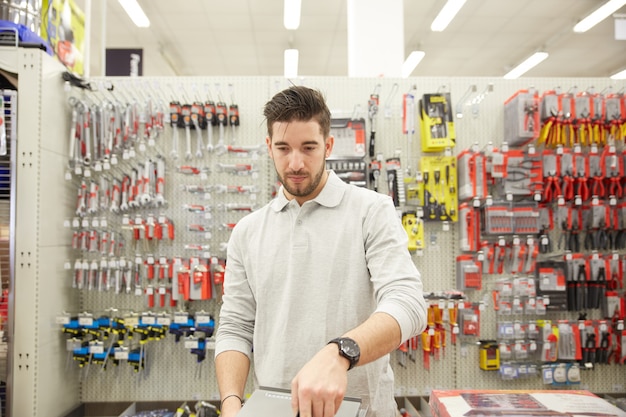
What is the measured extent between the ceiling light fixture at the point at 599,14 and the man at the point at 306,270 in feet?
21.0

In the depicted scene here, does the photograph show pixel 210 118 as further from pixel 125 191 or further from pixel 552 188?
pixel 552 188

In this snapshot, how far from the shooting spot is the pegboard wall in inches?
129

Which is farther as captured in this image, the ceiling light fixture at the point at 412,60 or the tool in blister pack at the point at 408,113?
the ceiling light fixture at the point at 412,60

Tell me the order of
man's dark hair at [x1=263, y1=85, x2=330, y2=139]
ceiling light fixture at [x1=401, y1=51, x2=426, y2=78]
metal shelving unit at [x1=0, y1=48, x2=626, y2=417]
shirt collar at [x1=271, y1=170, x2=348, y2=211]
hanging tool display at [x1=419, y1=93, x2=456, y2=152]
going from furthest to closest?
ceiling light fixture at [x1=401, y1=51, x2=426, y2=78], hanging tool display at [x1=419, y1=93, x2=456, y2=152], metal shelving unit at [x1=0, y1=48, x2=626, y2=417], shirt collar at [x1=271, y1=170, x2=348, y2=211], man's dark hair at [x1=263, y1=85, x2=330, y2=139]

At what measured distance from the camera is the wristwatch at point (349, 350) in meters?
0.92

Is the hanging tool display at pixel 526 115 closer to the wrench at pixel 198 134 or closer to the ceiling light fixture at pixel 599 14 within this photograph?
the wrench at pixel 198 134

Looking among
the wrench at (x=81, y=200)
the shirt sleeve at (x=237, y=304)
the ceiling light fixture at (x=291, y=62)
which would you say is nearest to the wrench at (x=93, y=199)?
the wrench at (x=81, y=200)

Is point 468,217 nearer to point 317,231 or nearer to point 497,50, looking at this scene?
point 317,231

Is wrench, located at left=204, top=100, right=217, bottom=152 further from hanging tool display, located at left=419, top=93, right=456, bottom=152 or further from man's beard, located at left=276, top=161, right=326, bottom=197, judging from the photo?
man's beard, located at left=276, top=161, right=326, bottom=197

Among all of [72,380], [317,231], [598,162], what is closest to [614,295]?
[598,162]

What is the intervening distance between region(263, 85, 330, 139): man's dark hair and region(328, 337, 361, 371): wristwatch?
2.05ft

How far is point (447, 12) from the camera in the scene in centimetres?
603

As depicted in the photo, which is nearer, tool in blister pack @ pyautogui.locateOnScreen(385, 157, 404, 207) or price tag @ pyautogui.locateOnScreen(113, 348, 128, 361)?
price tag @ pyautogui.locateOnScreen(113, 348, 128, 361)

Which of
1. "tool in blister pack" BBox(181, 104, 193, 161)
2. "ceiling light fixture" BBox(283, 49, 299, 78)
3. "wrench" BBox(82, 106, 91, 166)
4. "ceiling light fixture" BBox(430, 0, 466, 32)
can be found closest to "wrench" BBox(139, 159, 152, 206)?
"tool in blister pack" BBox(181, 104, 193, 161)
